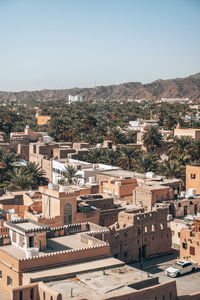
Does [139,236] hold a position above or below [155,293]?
below

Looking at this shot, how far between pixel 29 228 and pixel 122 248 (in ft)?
24.1

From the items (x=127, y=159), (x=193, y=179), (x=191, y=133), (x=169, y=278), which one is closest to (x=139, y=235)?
(x=169, y=278)

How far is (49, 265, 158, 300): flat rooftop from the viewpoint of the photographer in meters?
20.9

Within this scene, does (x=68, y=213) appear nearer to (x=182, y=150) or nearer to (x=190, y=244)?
(x=190, y=244)

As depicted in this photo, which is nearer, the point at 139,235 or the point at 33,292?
the point at 33,292

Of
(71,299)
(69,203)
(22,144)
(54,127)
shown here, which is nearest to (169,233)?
(69,203)

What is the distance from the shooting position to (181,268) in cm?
2997

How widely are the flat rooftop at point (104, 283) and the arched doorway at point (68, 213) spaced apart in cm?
743

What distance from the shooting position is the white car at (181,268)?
29469mm

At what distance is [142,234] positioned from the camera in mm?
32406

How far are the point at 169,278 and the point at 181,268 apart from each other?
1.17m

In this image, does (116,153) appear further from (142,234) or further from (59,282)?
(59,282)

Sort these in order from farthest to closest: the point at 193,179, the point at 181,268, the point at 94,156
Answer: the point at 94,156
the point at 193,179
the point at 181,268

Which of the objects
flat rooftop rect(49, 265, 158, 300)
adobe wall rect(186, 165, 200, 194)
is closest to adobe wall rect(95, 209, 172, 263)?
flat rooftop rect(49, 265, 158, 300)
